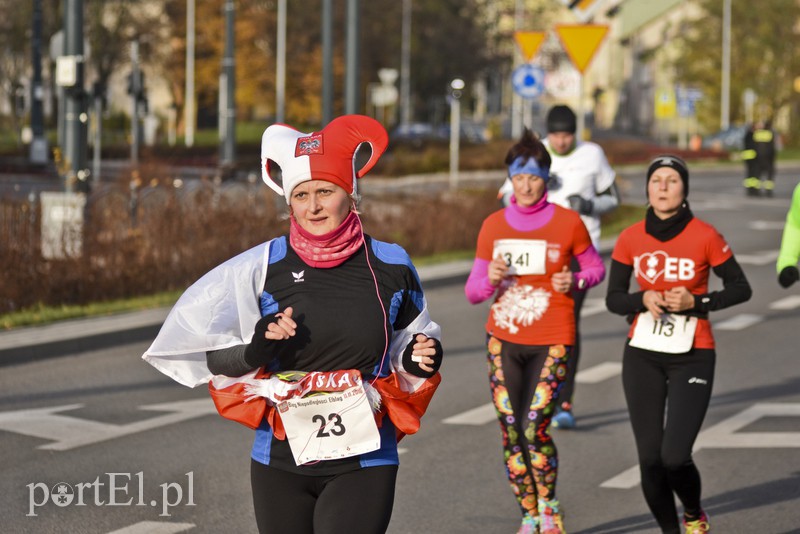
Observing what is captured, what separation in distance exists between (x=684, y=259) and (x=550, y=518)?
130 cm

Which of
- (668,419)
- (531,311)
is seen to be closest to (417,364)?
(668,419)

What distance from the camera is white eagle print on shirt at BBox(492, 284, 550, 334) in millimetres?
7102

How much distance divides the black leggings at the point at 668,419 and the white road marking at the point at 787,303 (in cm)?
1044

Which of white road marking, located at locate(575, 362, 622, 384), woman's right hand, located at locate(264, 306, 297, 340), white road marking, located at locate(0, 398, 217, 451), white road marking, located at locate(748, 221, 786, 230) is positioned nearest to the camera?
woman's right hand, located at locate(264, 306, 297, 340)

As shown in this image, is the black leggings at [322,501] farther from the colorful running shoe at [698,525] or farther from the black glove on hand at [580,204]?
the black glove on hand at [580,204]

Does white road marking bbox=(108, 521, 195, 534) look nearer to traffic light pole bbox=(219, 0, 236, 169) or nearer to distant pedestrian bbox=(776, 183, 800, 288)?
distant pedestrian bbox=(776, 183, 800, 288)

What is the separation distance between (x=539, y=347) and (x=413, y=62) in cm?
7163

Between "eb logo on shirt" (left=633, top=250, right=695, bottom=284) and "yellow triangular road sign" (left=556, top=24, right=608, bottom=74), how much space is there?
38.4ft

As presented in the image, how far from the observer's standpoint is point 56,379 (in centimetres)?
1118

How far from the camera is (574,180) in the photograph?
9516mm

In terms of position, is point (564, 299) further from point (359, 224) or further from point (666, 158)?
point (359, 224)

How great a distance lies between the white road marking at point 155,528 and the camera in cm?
686

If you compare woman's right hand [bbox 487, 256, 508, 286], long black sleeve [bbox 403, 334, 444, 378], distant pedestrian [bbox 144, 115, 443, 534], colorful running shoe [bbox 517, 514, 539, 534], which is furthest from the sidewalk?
long black sleeve [bbox 403, 334, 444, 378]

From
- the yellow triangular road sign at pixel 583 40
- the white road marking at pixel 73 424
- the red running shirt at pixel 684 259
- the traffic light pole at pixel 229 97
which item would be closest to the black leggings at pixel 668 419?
the red running shirt at pixel 684 259
